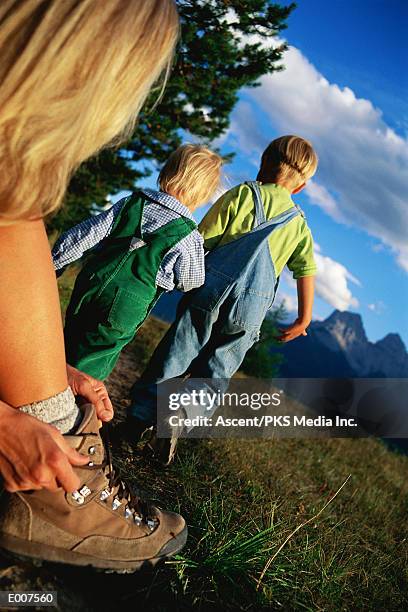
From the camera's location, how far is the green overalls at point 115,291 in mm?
2686

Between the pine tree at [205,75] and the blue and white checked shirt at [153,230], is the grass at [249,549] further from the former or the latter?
the pine tree at [205,75]

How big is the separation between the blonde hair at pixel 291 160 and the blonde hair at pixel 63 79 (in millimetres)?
2324

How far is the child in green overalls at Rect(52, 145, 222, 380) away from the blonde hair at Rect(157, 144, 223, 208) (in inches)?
6.1

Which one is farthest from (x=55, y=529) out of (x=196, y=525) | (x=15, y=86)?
(x=15, y=86)

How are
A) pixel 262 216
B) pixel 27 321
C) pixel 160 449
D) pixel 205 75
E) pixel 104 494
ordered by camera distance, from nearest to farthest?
pixel 27 321 → pixel 104 494 → pixel 160 449 → pixel 262 216 → pixel 205 75

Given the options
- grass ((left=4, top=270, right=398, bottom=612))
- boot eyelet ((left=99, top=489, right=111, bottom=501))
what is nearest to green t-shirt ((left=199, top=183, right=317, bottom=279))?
grass ((left=4, top=270, right=398, bottom=612))

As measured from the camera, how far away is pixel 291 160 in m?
3.56

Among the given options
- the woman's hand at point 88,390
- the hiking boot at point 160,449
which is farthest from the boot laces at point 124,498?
the hiking boot at point 160,449

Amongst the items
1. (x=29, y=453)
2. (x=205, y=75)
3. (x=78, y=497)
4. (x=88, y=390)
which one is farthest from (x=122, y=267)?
(x=205, y=75)

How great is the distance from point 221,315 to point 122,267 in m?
0.71

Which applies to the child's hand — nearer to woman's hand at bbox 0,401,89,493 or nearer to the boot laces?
the boot laces

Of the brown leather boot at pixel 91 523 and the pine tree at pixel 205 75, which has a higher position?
the pine tree at pixel 205 75

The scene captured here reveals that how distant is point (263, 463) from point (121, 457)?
1.10 m

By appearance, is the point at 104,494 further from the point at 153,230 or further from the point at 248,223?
the point at 248,223
